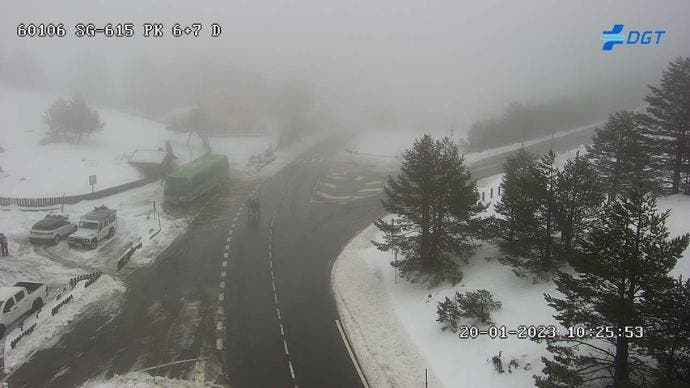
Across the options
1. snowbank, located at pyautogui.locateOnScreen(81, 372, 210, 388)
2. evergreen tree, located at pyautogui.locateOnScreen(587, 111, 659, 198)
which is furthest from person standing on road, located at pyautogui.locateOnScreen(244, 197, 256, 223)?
evergreen tree, located at pyautogui.locateOnScreen(587, 111, 659, 198)

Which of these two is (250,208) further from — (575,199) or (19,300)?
(575,199)

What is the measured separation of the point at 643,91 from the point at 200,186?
106423 millimetres

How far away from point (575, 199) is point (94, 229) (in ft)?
100.0

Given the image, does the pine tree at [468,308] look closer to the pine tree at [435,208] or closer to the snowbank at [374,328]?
the snowbank at [374,328]

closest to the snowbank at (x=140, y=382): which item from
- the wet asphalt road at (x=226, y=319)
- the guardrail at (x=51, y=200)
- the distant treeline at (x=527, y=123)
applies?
the wet asphalt road at (x=226, y=319)

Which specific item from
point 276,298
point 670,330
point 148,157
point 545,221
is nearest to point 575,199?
point 545,221

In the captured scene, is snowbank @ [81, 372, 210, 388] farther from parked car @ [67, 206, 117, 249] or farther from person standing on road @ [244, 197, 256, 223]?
person standing on road @ [244, 197, 256, 223]

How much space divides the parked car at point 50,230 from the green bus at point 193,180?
30.2 ft

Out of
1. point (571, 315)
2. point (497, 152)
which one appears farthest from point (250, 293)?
point (497, 152)

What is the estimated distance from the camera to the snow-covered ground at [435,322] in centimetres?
1831

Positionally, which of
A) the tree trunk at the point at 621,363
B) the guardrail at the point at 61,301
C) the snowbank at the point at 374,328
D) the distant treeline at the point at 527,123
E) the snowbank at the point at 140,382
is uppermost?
the distant treeline at the point at 527,123

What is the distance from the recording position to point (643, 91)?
11031cm

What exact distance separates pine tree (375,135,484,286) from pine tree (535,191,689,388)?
31.8 feet

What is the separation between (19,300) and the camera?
23.5 m
